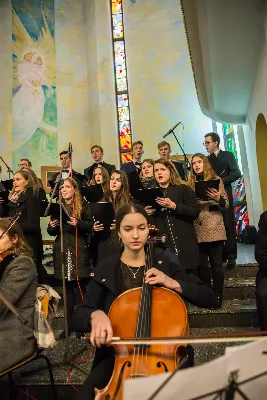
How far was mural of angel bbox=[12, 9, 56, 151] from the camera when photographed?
863 cm

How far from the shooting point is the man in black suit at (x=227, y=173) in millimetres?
3992

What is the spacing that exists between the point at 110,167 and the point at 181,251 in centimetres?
266

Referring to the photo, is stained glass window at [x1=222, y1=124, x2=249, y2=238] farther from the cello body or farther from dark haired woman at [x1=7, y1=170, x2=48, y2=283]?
the cello body

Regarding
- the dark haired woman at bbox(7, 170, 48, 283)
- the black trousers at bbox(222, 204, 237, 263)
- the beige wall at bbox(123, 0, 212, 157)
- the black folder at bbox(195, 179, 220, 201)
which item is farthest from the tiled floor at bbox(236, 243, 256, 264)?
the beige wall at bbox(123, 0, 212, 157)

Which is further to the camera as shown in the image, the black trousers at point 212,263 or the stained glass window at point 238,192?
the stained glass window at point 238,192

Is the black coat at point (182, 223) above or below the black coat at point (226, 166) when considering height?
below

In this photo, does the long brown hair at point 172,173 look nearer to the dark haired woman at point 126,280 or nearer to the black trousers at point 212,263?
the black trousers at point 212,263

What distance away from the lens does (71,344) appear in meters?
2.89

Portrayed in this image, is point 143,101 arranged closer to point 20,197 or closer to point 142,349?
point 20,197

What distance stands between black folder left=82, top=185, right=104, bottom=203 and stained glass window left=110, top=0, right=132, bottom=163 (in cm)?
516

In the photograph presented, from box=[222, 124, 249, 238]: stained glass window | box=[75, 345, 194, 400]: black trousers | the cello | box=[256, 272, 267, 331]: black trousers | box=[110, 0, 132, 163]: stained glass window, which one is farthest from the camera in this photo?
box=[110, 0, 132, 163]: stained glass window

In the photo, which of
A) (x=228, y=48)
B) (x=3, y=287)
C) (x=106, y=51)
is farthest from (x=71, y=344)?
(x=106, y=51)

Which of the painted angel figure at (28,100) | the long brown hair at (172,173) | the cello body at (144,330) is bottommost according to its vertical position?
the cello body at (144,330)

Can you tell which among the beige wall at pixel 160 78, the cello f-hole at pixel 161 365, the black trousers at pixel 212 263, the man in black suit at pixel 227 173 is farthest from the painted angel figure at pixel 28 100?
the cello f-hole at pixel 161 365
